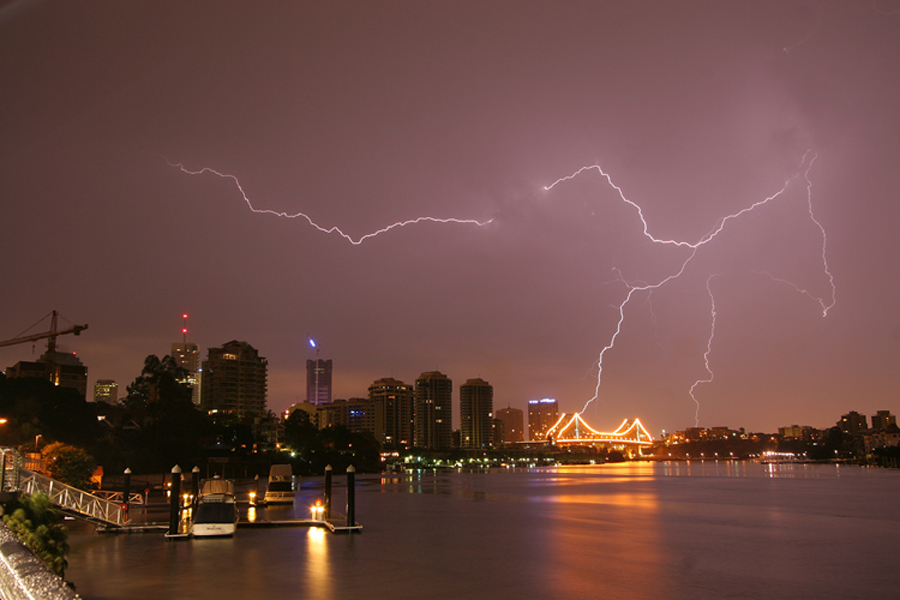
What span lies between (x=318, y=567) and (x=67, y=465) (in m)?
21.0

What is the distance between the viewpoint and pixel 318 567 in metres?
22.1

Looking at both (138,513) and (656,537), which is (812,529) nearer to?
(656,537)

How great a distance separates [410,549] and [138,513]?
66.7 ft

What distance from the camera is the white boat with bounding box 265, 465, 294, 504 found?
48.2m

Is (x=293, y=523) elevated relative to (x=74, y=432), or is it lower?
lower

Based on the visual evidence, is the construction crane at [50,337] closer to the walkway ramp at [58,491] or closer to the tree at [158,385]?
the tree at [158,385]

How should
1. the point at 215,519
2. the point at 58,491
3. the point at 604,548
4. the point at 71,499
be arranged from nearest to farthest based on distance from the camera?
the point at 58,491 → the point at 71,499 → the point at 215,519 → the point at 604,548

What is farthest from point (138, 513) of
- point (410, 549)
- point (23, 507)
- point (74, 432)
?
point (74, 432)

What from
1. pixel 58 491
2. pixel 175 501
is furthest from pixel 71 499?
pixel 175 501

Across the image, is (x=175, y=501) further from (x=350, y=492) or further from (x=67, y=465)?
(x=67, y=465)

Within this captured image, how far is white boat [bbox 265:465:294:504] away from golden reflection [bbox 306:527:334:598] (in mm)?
18387

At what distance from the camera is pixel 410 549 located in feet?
90.3

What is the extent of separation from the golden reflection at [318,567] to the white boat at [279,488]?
18387 mm

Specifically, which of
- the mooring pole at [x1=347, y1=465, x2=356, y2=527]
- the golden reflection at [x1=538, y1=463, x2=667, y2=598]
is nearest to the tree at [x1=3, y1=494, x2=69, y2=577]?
the golden reflection at [x1=538, y1=463, x2=667, y2=598]
